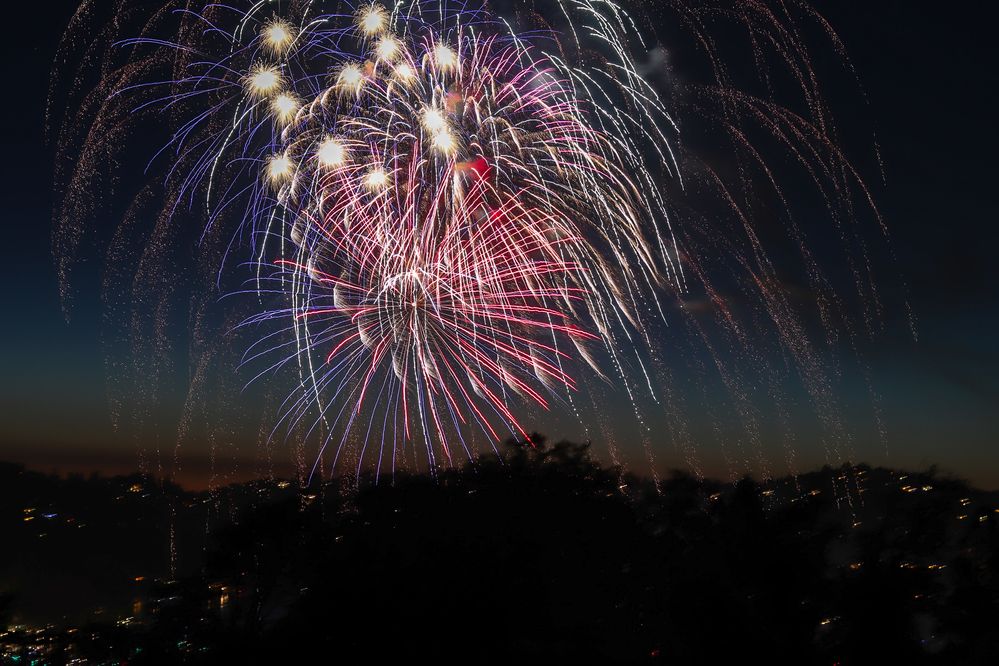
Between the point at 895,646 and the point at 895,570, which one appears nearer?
the point at 895,646

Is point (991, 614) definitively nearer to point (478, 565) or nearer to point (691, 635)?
point (691, 635)

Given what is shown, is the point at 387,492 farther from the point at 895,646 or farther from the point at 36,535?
the point at 36,535

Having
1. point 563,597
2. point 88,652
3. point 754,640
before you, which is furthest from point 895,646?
point 88,652

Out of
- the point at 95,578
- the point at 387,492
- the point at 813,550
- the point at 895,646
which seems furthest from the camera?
the point at 95,578

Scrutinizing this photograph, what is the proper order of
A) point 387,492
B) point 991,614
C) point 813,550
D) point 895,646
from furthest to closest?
point 387,492, point 813,550, point 991,614, point 895,646

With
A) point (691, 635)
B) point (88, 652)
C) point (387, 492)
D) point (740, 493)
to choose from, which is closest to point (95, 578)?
point (387, 492)

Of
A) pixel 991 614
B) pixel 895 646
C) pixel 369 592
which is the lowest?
pixel 991 614

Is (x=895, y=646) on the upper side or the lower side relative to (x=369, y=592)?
lower
